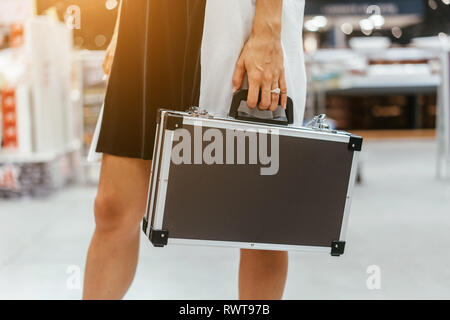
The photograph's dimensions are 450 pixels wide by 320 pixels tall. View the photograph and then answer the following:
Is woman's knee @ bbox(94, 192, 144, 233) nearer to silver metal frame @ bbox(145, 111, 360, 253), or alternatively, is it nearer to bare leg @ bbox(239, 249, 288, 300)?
silver metal frame @ bbox(145, 111, 360, 253)

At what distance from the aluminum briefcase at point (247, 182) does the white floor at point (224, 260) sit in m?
0.78

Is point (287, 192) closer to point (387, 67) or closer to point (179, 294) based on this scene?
point (179, 294)

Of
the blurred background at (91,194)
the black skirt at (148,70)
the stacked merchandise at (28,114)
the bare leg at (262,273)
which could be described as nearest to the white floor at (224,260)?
the blurred background at (91,194)

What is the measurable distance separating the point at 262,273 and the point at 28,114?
304cm

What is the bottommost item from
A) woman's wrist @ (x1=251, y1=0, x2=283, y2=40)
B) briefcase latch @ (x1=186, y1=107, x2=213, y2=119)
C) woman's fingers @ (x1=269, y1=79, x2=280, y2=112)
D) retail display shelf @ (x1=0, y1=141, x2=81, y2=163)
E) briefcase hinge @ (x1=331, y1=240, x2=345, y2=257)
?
retail display shelf @ (x1=0, y1=141, x2=81, y2=163)

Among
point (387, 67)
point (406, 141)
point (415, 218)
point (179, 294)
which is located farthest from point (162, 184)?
point (387, 67)

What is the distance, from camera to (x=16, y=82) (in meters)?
3.60

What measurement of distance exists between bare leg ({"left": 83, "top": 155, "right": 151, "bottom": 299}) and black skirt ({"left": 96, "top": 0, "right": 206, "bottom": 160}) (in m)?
0.04

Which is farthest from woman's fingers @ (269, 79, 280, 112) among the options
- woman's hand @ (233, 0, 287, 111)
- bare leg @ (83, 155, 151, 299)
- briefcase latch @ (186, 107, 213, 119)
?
bare leg @ (83, 155, 151, 299)

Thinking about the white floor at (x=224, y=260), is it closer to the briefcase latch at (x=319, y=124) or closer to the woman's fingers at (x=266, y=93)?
the briefcase latch at (x=319, y=124)
